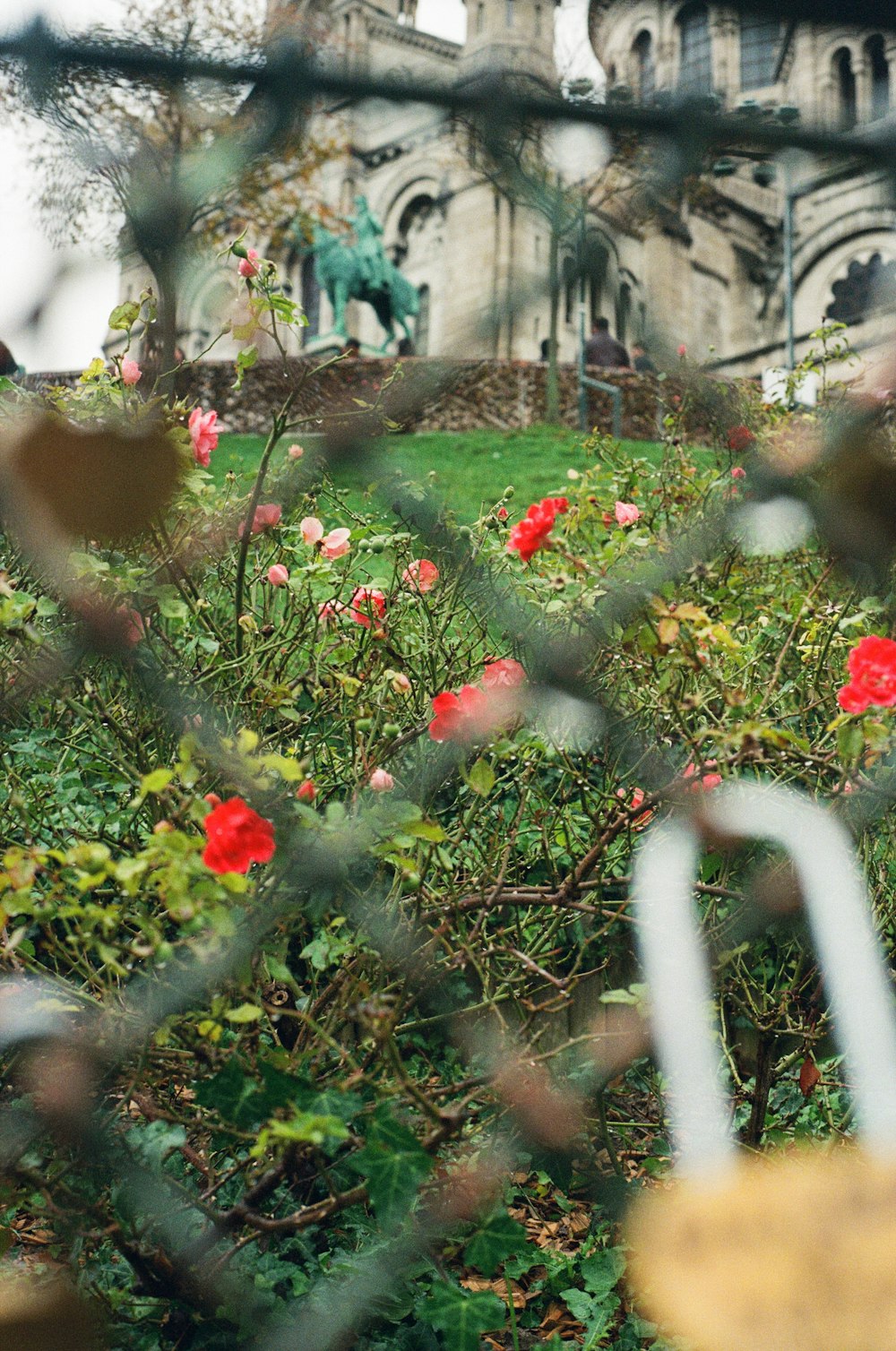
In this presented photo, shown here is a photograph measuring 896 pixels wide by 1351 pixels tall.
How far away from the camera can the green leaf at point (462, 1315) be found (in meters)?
0.95

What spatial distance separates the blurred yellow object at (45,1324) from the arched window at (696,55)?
0.71 meters

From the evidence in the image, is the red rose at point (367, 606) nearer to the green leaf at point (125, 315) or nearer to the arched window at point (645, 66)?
the green leaf at point (125, 315)

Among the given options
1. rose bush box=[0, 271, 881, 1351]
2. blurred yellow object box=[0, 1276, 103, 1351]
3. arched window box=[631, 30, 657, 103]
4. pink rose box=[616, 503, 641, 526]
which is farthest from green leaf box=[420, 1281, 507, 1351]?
pink rose box=[616, 503, 641, 526]

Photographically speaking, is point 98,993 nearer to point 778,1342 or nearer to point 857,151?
point 778,1342

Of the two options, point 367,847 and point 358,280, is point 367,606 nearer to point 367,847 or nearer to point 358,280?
point 367,847

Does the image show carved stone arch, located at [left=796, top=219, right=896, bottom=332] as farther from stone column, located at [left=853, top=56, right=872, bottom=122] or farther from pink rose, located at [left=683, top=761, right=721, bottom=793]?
pink rose, located at [left=683, top=761, right=721, bottom=793]

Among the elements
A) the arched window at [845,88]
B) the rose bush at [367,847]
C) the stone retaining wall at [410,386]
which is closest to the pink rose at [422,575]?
the rose bush at [367,847]

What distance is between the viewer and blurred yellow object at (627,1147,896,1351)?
563 mm

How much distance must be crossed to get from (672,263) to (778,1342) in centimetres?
52

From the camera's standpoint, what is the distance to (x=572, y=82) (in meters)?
0.55

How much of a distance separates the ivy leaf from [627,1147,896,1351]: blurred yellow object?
20 cm

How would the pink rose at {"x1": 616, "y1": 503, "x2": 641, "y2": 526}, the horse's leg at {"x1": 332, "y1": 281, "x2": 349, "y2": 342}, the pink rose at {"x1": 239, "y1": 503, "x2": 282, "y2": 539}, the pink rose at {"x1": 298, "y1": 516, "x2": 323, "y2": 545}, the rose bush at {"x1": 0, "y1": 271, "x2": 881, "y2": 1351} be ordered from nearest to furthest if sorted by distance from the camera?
1. the rose bush at {"x1": 0, "y1": 271, "x2": 881, "y2": 1351}
2. the pink rose at {"x1": 239, "y1": 503, "x2": 282, "y2": 539}
3. the pink rose at {"x1": 298, "y1": 516, "x2": 323, "y2": 545}
4. the pink rose at {"x1": 616, "y1": 503, "x2": 641, "y2": 526}
5. the horse's leg at {"x1": 332, "y1": 281, "x2": 349, "y2": 342}

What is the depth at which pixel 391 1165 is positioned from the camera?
845mm

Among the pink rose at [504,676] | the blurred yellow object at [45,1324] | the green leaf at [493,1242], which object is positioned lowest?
→ the green leaf at [493,1242]
